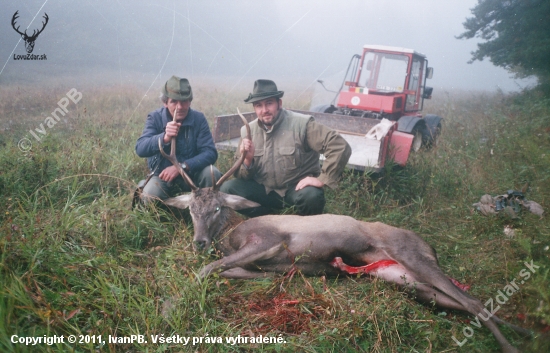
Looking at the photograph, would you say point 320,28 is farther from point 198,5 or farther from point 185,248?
point 185,248

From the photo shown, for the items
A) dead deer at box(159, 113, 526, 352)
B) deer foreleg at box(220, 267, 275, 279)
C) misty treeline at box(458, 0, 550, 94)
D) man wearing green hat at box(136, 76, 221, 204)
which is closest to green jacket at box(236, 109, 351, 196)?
man wearing green hat at box(136, 76, 221, 204)

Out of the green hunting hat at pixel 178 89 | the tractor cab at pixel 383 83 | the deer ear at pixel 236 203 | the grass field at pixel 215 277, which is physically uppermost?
the tractor cab at pixel 383 83

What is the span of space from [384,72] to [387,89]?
0.41m

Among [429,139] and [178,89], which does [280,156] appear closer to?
[178,89]

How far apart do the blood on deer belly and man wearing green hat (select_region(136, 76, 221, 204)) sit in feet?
6.53

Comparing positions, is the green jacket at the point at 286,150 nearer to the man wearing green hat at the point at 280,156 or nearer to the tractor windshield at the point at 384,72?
the man wearing green hat at the point at 280,156

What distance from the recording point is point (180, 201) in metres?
4.59

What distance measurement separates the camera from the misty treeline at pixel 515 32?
9188mm

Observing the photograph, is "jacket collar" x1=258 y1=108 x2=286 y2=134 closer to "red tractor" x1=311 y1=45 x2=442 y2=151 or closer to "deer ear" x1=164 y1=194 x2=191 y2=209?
"deer ear" x1=164 y1=194 x2=191 y2=209

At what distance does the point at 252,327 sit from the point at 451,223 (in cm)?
335

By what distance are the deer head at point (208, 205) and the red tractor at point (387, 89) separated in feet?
16.9

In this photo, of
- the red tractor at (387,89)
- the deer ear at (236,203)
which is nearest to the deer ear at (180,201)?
the deer ear at (236,203)

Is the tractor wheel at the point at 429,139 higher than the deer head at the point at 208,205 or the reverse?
higher

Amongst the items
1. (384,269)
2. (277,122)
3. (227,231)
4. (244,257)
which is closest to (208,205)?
(227,231)
